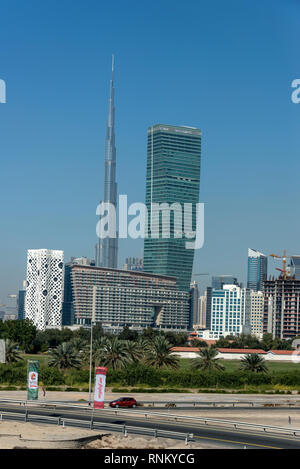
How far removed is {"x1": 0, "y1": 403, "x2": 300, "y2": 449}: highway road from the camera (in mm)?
39656

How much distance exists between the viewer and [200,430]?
147 ft

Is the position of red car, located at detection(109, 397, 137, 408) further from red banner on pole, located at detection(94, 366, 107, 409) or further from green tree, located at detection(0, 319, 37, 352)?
green tree, located at detection(0, 319, 37, 352)

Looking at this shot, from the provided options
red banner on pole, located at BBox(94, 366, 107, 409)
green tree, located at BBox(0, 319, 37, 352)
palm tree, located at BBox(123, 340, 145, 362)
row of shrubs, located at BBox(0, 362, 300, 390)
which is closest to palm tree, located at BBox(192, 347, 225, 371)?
row of shrubs, located at BBox(0, 362, 300, 390)

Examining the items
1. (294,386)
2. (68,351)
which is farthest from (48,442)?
(294,386)

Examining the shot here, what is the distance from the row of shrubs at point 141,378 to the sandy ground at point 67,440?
41.4 m

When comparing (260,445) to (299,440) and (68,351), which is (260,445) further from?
(68,351)

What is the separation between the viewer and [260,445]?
39.2m

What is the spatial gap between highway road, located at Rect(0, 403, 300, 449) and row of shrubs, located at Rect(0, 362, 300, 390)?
26.2 meters

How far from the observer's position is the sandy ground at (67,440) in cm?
3425

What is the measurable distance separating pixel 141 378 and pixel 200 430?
39.5m

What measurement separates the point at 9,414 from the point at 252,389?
4429 cm

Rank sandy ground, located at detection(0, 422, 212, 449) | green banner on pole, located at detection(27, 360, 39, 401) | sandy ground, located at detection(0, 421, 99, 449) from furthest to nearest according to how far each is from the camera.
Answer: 1. green banner on pole, located at detection(27, 360, 39, 401)
2. sandy ground, located at detection(0, 422, 212, 449)
3. sandy ground, located at detection(0, 421, 99, 449)

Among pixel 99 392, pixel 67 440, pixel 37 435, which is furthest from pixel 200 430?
pixel 67 440

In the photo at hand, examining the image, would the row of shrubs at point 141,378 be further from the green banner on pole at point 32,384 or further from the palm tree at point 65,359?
the green banner on pole at point 32,384
